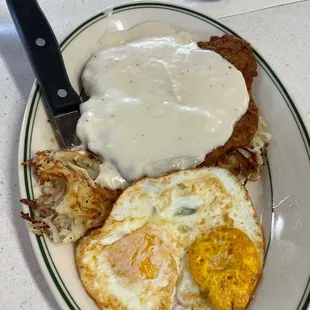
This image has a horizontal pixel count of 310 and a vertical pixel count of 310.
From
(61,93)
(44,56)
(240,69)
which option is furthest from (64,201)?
(240,69)

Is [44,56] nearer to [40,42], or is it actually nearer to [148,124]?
[40,42]

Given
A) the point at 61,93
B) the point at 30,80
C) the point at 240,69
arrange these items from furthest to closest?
the point at 30,80 < the point at 240,69 < the point at 61,93

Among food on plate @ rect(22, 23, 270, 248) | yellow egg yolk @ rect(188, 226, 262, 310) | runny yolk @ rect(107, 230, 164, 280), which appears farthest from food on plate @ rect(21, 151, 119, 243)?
yellow egg yolk @ rect(188, 226, 262, 310)

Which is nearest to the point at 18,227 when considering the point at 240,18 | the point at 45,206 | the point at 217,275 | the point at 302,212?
the point at 45,206

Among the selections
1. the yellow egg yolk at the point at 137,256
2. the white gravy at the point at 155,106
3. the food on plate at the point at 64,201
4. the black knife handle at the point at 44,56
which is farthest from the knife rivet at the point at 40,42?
the yellow egg yolk at the point at 137,256

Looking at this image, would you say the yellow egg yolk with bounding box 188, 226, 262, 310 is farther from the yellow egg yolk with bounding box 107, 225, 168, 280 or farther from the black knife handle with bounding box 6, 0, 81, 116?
the black knife handle with bounding box 6, 0, 81, 116

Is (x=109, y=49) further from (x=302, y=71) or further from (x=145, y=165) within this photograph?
(x=302, y=71)
